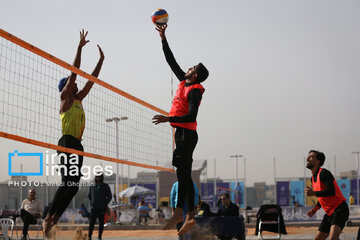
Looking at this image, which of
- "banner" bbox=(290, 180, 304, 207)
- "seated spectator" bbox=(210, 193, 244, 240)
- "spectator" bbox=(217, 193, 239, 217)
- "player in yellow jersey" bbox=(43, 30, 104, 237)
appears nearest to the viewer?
"player in yellow jersey" bbox=(43, 30, 104, 237)

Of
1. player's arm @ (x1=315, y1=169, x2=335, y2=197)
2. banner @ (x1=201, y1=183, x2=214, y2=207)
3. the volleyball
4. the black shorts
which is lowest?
banner @ (x1=201, y1=183, x2=214, y2=207)

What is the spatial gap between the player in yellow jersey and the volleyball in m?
0.83

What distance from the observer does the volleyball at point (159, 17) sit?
6836 millimetres

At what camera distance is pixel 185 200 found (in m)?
→ 6.27

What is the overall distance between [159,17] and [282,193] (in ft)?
151

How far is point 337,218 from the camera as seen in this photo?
7449 mm

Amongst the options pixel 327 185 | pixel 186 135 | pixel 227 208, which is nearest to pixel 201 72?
pixel 186 135

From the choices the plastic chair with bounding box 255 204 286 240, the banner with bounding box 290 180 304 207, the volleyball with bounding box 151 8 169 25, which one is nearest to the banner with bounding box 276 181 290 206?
the banner with bounding box 290 180 304 207

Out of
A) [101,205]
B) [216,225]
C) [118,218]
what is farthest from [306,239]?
[118,218]

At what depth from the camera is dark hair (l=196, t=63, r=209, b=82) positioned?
6.20 metres

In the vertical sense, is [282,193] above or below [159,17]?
below

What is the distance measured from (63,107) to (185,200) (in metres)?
1.76

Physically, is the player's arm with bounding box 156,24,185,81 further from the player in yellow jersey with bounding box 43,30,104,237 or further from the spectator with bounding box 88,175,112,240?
the spectator with bounding box 88,175,112,240

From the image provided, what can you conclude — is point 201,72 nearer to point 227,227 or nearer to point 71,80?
point 71,80
